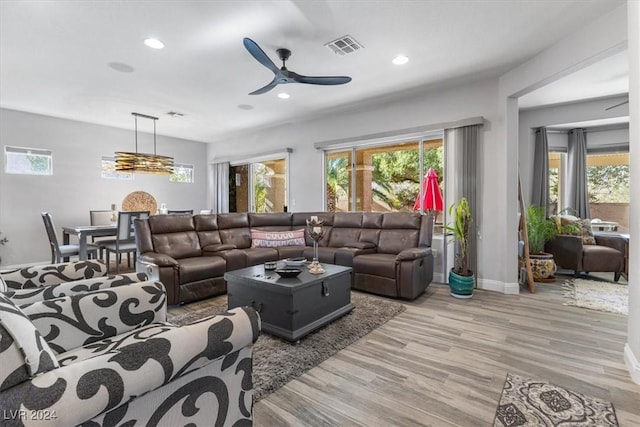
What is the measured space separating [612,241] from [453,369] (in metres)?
4.38

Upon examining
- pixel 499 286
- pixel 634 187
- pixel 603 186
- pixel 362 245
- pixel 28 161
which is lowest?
pixel 499 286

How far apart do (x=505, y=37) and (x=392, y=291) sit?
2.90 m

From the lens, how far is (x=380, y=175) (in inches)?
202

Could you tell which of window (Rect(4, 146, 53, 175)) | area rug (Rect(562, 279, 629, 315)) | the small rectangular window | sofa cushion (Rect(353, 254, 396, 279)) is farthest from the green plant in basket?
window (Rect(4, 146, 53, 175))

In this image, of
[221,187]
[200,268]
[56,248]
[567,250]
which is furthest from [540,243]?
[56,248]

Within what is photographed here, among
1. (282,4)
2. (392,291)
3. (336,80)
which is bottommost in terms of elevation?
(392,291)

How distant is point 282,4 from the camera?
239 cm

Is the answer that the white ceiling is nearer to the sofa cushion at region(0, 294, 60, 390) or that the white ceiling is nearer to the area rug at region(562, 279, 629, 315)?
the sofa cushion at region(0, 294, 60, 390)

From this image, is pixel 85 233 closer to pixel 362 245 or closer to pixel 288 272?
pixel 288 272

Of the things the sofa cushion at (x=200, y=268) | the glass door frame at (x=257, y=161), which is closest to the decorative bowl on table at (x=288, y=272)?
the sofa cushion at (x=200, y=268)

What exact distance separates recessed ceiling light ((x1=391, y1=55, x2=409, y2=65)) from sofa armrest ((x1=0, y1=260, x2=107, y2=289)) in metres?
3.40

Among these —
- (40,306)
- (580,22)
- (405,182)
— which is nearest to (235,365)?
(40,306)

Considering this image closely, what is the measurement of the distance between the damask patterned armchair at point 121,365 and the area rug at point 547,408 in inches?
56.8

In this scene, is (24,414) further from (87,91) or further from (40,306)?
(87,91)
